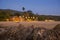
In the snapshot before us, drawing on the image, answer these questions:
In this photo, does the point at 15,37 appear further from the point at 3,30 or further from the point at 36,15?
the point at 36,15

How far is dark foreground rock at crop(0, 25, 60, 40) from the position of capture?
5.11 ft

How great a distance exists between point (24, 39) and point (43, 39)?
21 cm

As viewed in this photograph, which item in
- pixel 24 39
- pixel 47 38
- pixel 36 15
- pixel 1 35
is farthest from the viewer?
pixel 36 15

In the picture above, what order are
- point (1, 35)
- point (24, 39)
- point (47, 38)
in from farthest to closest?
point (1, 35), point (24, 39), point (47, 38)

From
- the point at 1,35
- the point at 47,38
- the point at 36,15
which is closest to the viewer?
the point at 47,38

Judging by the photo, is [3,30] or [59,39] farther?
[3,30]

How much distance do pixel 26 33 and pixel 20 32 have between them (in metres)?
0.08

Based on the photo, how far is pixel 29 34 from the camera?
1642 mm

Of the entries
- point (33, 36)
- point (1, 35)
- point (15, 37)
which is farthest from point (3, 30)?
point (33, 36)

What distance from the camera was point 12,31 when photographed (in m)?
1.72

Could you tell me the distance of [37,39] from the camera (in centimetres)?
155

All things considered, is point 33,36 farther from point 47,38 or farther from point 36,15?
point 36,15

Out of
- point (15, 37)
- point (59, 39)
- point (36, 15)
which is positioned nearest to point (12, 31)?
point (15, 37)

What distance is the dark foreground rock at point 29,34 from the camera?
1559mm
